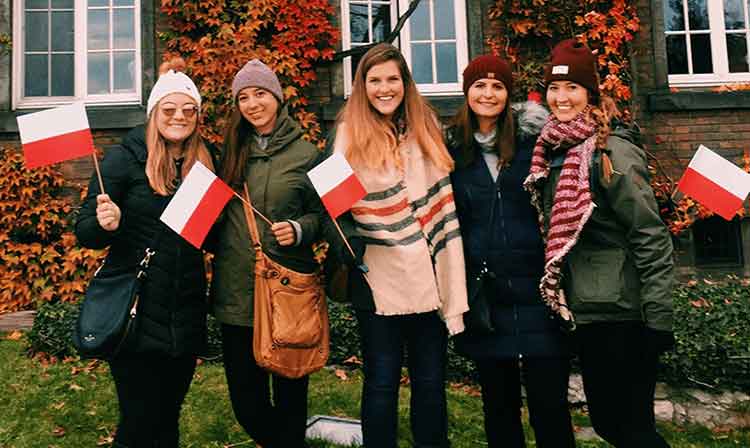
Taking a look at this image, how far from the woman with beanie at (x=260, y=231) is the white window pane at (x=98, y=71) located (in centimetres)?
583

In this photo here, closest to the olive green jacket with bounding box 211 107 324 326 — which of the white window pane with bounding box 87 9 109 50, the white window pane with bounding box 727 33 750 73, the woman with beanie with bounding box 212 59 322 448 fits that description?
the woman with beanie with bounding box 212 59 322 448

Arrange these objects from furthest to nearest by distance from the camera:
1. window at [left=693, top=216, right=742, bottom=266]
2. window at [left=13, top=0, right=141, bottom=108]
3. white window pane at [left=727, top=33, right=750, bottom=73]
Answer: white window pane at [left=727, top=33, right=750, bottom=73]
window at [left=13, top=0, right=141, bottom=108]
window at [left=693, top=216, right=742, bottom=266]

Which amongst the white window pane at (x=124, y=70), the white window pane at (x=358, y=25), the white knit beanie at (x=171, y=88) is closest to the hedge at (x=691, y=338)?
the white knit beanie at (x=171, y=88)

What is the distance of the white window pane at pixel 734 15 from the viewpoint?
802cm

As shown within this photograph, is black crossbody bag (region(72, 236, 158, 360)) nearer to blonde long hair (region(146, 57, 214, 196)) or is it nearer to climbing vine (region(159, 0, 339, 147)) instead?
blonde long hair (region(146, 57, 214, 196))

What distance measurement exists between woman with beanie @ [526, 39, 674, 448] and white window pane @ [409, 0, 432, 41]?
5.72 m

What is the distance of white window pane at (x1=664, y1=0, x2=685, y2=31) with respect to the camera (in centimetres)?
798

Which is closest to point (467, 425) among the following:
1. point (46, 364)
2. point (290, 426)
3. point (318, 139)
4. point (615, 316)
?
point (290, 426)

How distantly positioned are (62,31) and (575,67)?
7.52m

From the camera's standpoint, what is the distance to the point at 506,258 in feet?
8.34

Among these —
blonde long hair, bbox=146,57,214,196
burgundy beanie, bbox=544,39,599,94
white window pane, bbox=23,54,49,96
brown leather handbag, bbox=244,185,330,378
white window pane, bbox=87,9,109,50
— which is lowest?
brown leather handbag, bbox=244,185,330,378

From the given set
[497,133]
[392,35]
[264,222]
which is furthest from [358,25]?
[264,222]

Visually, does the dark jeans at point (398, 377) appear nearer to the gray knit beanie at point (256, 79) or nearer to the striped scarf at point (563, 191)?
the striped scarf at point (563, 191)

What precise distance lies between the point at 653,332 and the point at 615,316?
0.15 meters
